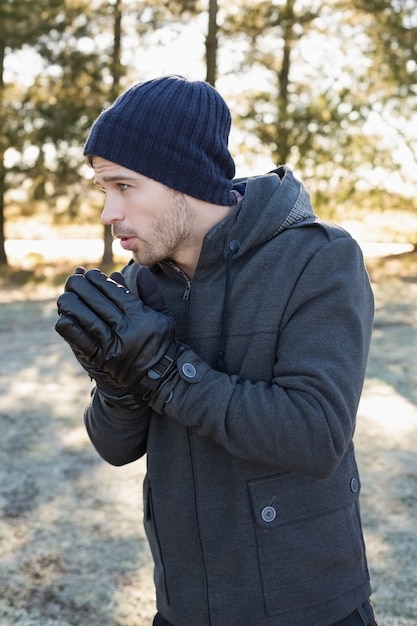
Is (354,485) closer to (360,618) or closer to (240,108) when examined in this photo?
(360,618)

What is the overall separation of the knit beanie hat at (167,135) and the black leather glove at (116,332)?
0.31m

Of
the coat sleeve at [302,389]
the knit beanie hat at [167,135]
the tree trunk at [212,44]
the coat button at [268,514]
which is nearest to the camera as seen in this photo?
the coat sleeve at [302,389]

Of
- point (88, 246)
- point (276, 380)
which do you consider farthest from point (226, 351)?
point (88, 246)

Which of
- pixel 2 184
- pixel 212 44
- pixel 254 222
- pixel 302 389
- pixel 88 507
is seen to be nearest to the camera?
pixel 302 389

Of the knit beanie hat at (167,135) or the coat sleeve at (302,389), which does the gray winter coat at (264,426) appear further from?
the knit beanie hat at (167,135)

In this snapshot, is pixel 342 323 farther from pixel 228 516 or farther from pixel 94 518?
pixel 94 518

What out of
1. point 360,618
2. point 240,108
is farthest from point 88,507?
point 240,108

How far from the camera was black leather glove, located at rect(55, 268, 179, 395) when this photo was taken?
4.92 ft

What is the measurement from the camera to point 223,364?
1.62 m

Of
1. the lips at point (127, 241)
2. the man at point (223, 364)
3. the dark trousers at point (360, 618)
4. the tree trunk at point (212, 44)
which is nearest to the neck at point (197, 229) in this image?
the man at point (223, 364)

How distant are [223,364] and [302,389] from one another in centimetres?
24

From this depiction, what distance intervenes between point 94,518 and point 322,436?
99.4 inches

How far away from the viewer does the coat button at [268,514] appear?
61.2 inches

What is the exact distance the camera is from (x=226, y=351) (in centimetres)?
162
